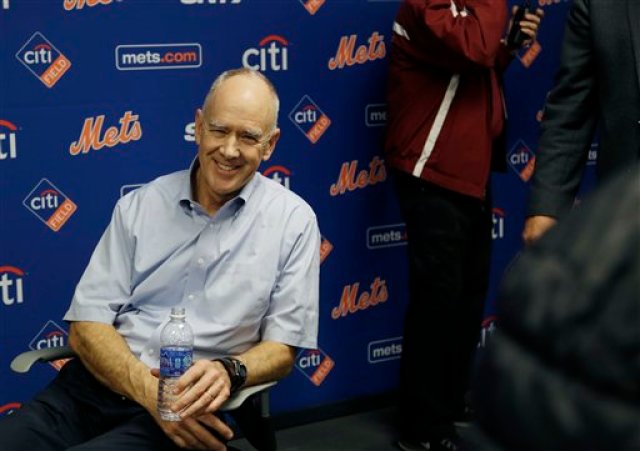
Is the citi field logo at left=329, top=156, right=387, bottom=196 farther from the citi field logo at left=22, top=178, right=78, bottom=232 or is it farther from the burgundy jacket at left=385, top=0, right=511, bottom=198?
the citi field logo at left=22, top=178, right=78, bottom=232

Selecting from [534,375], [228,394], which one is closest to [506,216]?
[228,394]

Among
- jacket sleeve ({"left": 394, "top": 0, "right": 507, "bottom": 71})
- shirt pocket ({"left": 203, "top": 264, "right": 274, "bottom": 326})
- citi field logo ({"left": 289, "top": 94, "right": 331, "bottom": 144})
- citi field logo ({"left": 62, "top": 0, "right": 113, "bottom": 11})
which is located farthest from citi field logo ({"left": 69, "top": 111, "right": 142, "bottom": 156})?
shirt pocket ({"left": 203, "top": 264, "right": 274, "bottom": 326})

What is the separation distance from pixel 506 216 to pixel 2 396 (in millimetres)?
2165

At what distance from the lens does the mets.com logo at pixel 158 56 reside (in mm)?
3414

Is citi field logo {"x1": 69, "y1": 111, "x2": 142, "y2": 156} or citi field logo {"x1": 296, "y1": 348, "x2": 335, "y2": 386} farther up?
citi field logo {"x1": 69, "y1": 111, "x2": 142, "y2": 156}

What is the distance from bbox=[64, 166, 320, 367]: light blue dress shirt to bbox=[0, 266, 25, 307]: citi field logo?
856 mm

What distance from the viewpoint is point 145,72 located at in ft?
11.4

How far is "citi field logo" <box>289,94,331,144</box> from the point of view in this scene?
151 inches

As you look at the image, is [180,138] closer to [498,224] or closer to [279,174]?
[279,174]

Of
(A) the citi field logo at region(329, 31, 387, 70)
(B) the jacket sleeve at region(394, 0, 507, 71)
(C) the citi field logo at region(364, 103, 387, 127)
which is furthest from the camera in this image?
(C) the citi field logo at region(364, 103, 387, 127)

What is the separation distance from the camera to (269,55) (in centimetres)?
372

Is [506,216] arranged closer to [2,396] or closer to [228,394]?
[2,396]

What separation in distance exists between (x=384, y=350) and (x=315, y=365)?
13.2 inches

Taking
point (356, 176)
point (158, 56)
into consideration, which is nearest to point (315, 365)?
point (356, 176)
